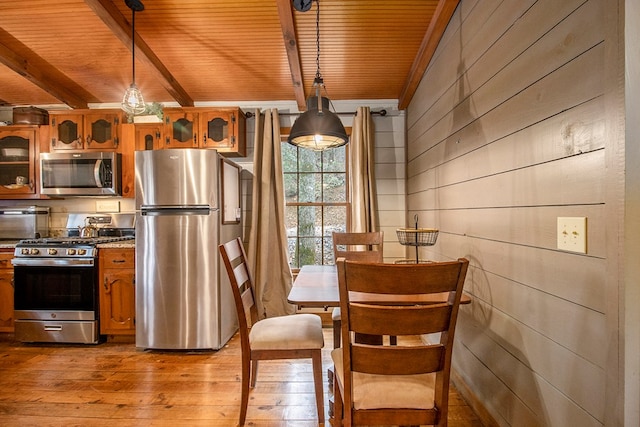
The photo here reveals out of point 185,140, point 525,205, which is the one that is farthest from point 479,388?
point 185,140

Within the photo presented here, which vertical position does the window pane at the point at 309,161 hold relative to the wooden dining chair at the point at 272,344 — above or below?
above

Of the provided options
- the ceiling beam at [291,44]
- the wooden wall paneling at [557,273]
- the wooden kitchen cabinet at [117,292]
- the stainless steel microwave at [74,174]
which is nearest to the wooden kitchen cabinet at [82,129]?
the stainless steel microwave at [74,174]

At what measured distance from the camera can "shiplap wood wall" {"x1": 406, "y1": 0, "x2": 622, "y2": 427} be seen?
104cm

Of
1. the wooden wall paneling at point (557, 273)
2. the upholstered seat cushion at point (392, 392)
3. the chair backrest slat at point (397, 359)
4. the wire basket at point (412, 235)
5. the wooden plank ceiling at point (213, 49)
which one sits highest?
the wooden plank ceiling at point (213, 49)

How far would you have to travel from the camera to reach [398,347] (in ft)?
3.92

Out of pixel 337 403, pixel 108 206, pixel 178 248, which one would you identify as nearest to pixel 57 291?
pixel 108 206

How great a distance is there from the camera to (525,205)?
1.44m

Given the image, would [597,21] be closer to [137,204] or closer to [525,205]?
[525,205]

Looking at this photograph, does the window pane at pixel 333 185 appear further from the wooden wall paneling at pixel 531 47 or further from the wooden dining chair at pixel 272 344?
the wooden dining chair at pixel 272 344

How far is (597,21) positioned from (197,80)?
3175mm

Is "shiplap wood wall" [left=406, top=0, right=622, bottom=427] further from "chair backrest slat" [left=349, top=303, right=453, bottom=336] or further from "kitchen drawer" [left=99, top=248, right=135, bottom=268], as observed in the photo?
"kitchen drawer" [left=99, top=248, right=135, bottom=268]

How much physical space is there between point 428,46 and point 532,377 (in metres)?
2.38

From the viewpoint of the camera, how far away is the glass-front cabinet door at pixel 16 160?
3.41 meters

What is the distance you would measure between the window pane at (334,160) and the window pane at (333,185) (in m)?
0.07
